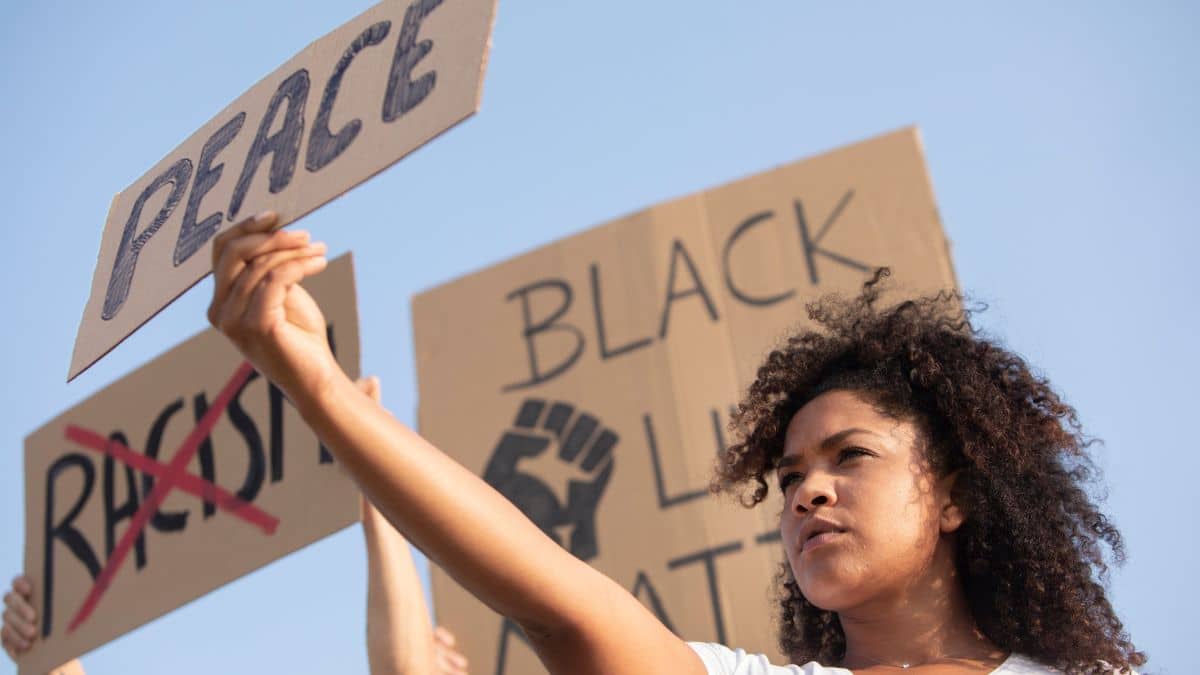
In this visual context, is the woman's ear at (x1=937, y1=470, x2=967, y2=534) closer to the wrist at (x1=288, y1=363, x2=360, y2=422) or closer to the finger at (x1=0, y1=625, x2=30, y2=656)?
the wrist at (x1=288, y1=363, x2=360, y2=422)

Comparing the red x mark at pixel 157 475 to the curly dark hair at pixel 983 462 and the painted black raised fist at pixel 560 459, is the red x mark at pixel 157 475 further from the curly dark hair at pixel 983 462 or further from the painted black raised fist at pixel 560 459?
the curly dark hair at pixel 983 462

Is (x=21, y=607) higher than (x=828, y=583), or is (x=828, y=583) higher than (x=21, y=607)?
(x=21, y=607)

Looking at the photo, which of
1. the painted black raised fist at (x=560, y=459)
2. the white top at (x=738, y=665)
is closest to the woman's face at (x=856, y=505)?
the white top at (x=738, y=665)

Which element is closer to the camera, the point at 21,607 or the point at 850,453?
the point at 850,453

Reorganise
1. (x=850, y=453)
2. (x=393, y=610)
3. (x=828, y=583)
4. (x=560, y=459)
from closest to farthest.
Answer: (x=828, y=583) → (x=850, y=453) → (x=393, y=610) → (x=560, y=459)

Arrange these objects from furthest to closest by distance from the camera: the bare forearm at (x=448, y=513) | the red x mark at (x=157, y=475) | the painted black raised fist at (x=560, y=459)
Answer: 1. the painted black raised fist at (x=560, y=459)
2. the red x mark at (x=157, y=475)
3. the bare forearm at (x=448, y=513)

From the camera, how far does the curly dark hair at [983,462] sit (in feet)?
6.32

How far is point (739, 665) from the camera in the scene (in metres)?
1.64

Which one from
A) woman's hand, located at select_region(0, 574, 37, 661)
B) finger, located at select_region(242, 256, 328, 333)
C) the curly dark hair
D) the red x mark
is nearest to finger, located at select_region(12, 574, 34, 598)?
woman's hand, located at select_region(0, 574, 37, 661)

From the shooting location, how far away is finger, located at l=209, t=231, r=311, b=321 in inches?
53.6

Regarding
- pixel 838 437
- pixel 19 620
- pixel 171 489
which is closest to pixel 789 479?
pixel 838 437

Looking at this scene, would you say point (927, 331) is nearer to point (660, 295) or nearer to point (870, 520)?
point (870, 520)

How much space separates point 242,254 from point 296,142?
0.22 m

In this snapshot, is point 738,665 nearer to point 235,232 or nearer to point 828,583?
point 828,583
